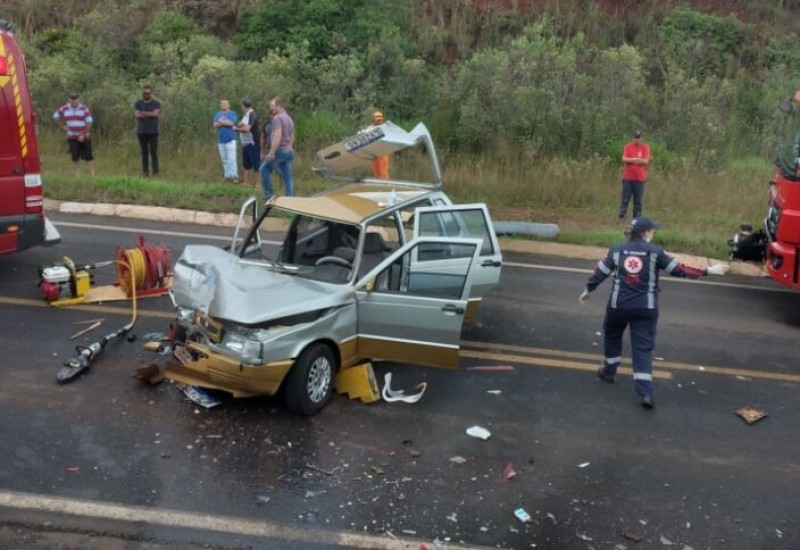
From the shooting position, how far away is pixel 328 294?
691cm

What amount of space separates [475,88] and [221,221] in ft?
27.9

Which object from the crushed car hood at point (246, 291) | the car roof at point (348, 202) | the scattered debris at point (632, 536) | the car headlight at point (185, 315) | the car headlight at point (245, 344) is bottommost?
the scattered debris at point (632, 536)

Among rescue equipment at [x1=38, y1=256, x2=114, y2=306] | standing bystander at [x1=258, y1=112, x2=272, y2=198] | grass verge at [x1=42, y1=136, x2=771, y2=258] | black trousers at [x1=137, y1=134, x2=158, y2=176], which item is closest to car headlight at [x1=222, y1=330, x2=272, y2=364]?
rescue equipment at [x1=38, y1=256, x2=114, y2=306]

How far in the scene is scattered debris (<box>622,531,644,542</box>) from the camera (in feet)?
17.5

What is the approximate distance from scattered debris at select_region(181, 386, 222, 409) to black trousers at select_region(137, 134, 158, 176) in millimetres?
10526

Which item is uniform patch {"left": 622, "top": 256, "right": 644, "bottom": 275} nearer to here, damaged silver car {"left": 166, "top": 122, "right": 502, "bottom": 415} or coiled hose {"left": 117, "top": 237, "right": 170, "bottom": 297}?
damaged silver car {"left": 166, "top": 122, "right": 502, "bottom": 415}

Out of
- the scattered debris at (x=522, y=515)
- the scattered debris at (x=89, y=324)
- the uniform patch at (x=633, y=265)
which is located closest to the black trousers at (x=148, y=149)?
the scattered debris at (x=89, y=324)

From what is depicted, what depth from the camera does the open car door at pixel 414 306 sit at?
23.2 ft

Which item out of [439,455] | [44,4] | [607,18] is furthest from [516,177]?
[44,4]

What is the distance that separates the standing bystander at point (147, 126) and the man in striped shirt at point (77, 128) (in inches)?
37.4

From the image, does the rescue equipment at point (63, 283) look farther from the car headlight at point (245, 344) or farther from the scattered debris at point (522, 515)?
the scattered debris at point (522, 515)

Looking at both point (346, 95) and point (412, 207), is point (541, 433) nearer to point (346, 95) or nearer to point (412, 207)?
point (412, 207)

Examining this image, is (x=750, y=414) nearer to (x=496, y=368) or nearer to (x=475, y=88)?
(x=496, y=368)

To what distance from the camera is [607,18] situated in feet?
96.9
